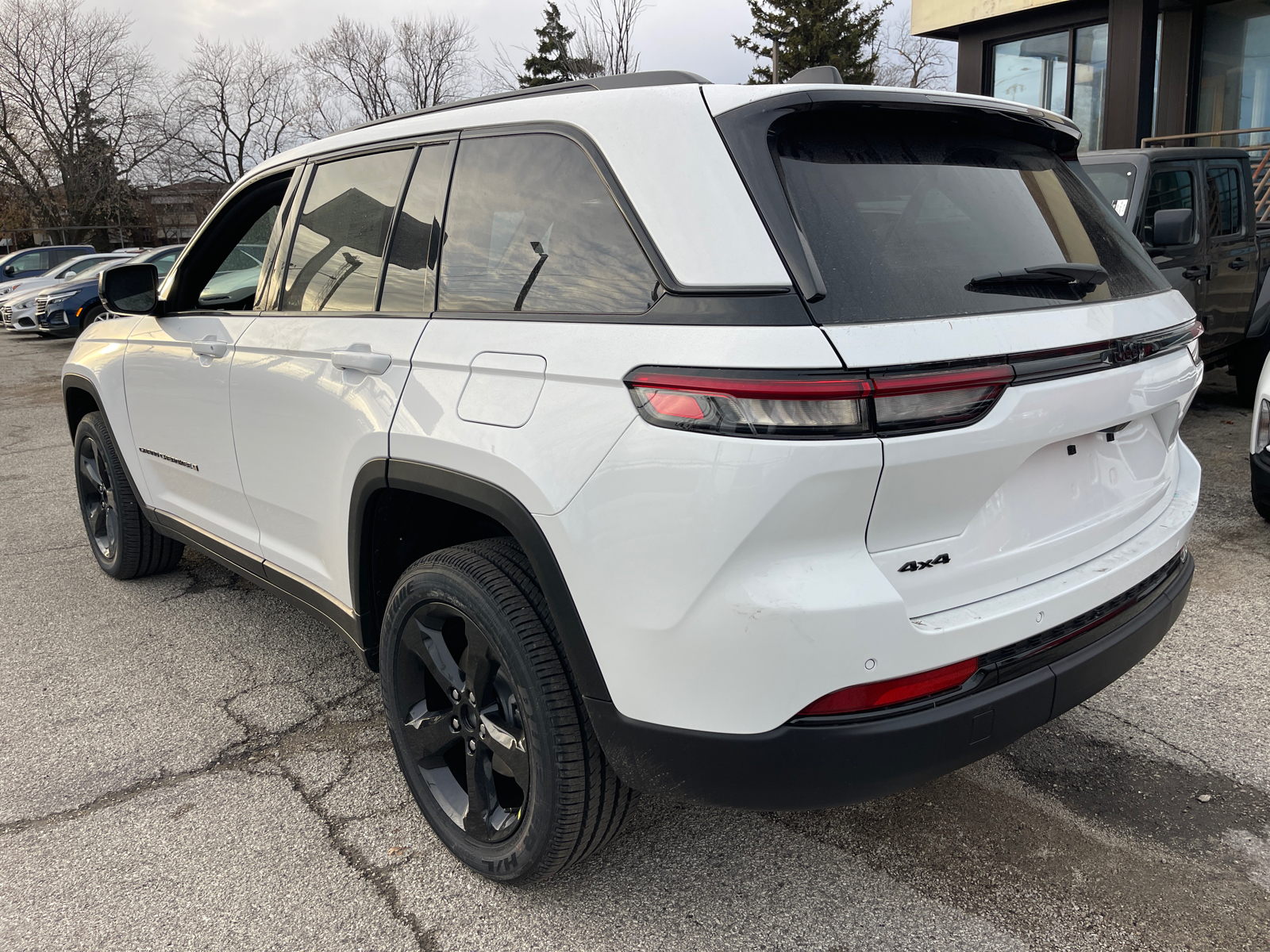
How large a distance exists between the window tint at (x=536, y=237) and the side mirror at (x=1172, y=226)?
4.47m

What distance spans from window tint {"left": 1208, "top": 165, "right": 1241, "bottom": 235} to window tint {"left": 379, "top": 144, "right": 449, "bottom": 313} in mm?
6244

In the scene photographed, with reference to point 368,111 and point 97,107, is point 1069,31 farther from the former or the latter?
point 97,107

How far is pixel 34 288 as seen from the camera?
18812mm

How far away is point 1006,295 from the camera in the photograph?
1.88m

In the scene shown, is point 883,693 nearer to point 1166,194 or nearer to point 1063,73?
point 1166,194

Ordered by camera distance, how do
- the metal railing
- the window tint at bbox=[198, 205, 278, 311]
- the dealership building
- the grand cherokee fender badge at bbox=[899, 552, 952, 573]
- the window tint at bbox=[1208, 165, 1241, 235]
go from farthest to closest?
1. the dealership building
2. the metal railing
3. the window tint at bbox=[1208, 165, 1241, 235]
4. the window tint at bbox=[198, 205, 278, 311]
5. the grand cherokee fender badge at bbox=[899, 552, 952, 573]

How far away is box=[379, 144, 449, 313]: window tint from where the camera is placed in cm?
239

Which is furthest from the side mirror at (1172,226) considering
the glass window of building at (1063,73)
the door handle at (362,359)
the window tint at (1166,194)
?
the glass window of building at (1063,73)

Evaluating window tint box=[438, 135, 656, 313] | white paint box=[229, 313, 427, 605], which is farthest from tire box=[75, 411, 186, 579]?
window tint box=[438, 135, 656, 313]

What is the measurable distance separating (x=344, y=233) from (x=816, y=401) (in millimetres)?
1731

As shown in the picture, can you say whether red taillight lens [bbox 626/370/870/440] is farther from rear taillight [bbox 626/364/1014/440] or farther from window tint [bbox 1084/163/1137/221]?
window tint [bbox 1084/163/1137/221]

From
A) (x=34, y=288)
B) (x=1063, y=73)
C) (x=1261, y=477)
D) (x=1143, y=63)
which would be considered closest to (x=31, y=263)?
(x=34, y=288)

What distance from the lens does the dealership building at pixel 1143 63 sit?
14711 millimetres

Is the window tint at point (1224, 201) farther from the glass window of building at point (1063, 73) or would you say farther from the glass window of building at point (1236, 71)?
the glass window of building at point (1063, 73)
